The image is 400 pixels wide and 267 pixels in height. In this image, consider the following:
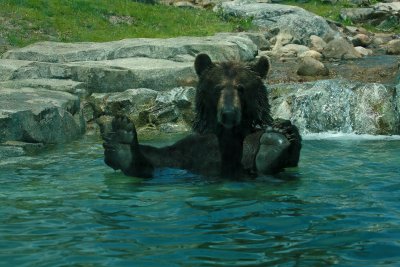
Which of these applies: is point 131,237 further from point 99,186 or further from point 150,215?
point 99,186

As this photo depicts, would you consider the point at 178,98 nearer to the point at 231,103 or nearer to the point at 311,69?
the point at 311,69

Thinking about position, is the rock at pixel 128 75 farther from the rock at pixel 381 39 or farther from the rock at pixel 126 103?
the rock at pixel 381 39

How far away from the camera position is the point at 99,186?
7.85 m

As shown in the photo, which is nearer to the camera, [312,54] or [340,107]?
[340,107]

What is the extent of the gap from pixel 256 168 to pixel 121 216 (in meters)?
1.88

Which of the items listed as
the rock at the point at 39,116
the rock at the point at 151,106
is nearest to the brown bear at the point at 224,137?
the rock at the point at 39,116

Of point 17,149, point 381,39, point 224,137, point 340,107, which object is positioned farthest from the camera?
point 381,39

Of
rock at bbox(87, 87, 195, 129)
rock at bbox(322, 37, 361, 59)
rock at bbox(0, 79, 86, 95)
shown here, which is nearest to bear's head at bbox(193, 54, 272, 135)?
rock at bbox(87, 87, 195, 129)

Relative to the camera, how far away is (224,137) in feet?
25.4

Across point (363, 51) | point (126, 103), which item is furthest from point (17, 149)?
point (363, 51)

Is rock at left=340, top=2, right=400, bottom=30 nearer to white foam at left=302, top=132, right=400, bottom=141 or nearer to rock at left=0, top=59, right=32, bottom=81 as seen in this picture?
white foam at left=302, top=132, right=400, bottom=141

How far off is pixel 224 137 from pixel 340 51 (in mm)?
16186

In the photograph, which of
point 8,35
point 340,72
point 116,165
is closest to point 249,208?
point 116,165

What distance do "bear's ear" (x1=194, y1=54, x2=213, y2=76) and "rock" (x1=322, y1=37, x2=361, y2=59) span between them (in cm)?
1536
